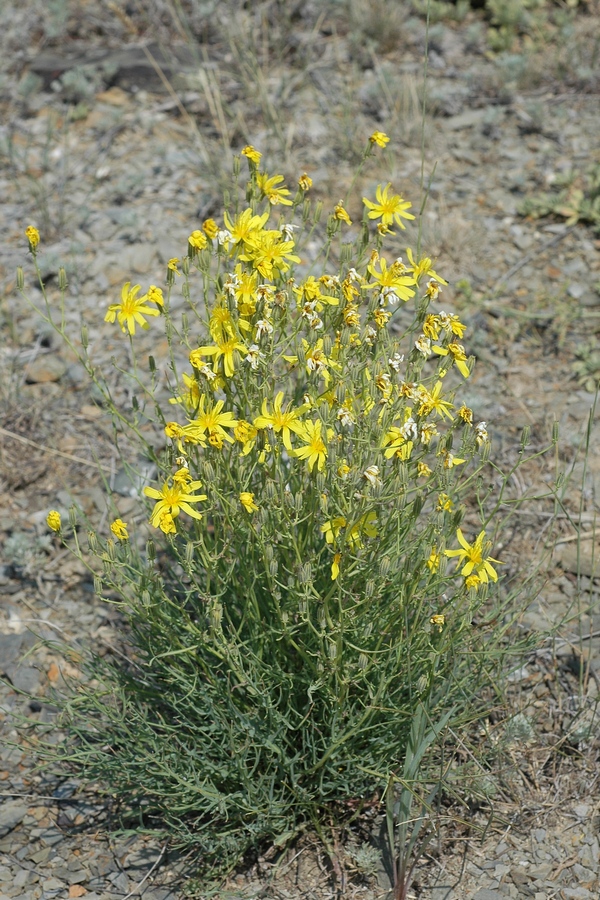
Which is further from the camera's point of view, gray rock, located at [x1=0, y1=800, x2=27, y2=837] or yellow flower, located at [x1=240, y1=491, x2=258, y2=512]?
gray rock, located at [x1=0, y1=800, x2=27, y2=837]

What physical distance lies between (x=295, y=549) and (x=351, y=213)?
3.43 metres

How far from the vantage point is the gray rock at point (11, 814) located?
3014 mm

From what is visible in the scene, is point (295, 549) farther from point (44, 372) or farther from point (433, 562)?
point (44, 372)

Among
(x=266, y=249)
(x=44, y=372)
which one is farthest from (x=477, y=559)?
(x=44, y=372)

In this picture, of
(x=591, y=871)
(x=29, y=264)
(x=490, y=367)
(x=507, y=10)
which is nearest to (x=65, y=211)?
(x=29, y=264)

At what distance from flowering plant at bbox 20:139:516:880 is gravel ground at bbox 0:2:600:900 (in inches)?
10.6

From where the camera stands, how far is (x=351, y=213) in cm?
538

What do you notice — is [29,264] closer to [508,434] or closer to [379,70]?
[379,70]

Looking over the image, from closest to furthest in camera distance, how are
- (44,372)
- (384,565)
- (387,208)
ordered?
(384,565) → (387,208) → (44,372)

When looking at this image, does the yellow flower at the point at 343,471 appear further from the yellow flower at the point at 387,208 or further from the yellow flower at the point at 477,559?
the yellow flower at the point at 387,208

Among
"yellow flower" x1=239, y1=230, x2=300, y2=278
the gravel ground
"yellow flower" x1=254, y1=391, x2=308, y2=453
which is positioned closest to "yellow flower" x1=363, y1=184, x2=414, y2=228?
"yellow flower" x1=239, y1=230, x2=300, y2=278

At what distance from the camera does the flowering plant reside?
94.9 inches

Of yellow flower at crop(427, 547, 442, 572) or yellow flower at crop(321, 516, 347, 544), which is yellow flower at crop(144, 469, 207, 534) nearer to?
yellow flower at crop(321, 516, 347, 544)

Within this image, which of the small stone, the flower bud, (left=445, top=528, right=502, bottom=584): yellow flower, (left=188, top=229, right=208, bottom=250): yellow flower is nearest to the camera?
the flower bud
